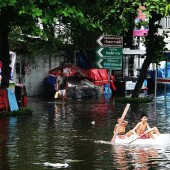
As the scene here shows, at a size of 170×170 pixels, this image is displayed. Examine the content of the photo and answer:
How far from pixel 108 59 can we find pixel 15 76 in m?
11.8

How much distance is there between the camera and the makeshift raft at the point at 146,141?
15.5 m

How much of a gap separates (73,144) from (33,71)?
2255cm

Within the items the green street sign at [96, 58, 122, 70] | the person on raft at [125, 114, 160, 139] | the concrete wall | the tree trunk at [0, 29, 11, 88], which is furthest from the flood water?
the concrete wall

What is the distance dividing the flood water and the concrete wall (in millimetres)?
11414

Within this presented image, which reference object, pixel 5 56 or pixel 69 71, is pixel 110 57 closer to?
pixel 5 56

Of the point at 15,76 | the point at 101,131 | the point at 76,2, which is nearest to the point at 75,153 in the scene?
the point at 101,131

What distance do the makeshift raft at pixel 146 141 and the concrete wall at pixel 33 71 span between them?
68.7ft

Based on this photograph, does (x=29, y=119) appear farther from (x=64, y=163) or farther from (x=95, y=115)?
(x=64, y=163)

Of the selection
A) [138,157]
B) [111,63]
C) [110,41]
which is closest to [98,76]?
[111,63]

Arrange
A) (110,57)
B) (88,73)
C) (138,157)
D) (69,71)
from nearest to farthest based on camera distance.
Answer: (138,157) < (110,57) < (69,71) < (88,73)

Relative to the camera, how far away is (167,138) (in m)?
15.6

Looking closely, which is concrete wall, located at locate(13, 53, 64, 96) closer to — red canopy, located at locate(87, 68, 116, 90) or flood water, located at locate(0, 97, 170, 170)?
red canopy, located at locate(87, 68, 116, 90)

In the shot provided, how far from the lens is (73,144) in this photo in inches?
611

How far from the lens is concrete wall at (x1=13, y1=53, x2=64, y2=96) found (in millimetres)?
36625
